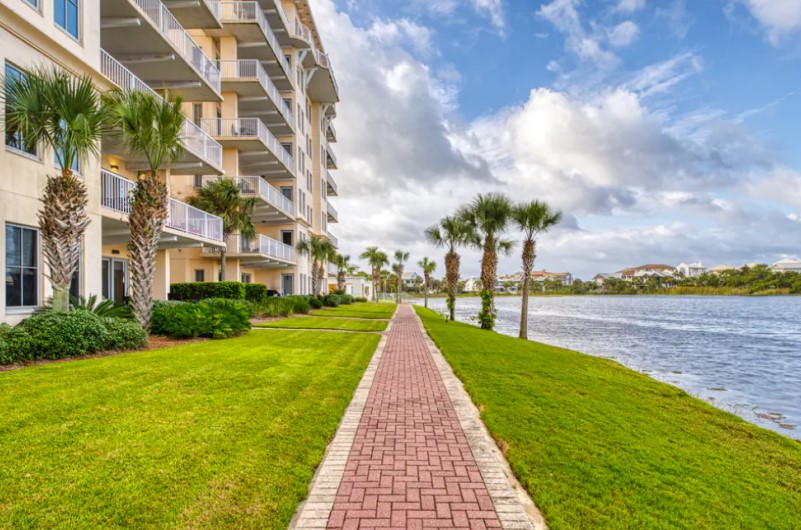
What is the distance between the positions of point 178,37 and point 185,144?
4.55 metres

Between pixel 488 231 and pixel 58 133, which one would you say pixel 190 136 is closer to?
pixel 58 133

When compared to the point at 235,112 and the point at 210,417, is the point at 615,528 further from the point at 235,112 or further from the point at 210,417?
the point at 235,112

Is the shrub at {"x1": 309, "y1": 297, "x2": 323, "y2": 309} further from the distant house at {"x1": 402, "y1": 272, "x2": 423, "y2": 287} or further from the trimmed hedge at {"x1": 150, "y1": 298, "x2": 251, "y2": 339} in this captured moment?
the distant house at {"x1": 402, "y1": 272, "x2": 423, "y2": 287}

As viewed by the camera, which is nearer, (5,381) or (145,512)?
(145,512)

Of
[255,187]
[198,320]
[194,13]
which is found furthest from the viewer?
[255,187]

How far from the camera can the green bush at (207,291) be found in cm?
2158

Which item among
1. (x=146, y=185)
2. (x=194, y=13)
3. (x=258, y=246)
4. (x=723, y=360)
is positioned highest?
(x=194, y=13)

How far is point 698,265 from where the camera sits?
194875 mm

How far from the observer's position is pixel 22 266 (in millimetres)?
10445

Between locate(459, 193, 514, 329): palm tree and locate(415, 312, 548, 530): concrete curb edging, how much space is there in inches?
695

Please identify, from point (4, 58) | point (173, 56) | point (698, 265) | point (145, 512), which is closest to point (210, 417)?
point (145, 512)

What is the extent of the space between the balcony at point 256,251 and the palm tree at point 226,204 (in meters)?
1.00

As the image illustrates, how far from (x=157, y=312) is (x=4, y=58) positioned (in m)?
6.85

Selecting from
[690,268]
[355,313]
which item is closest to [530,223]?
[355,313]
